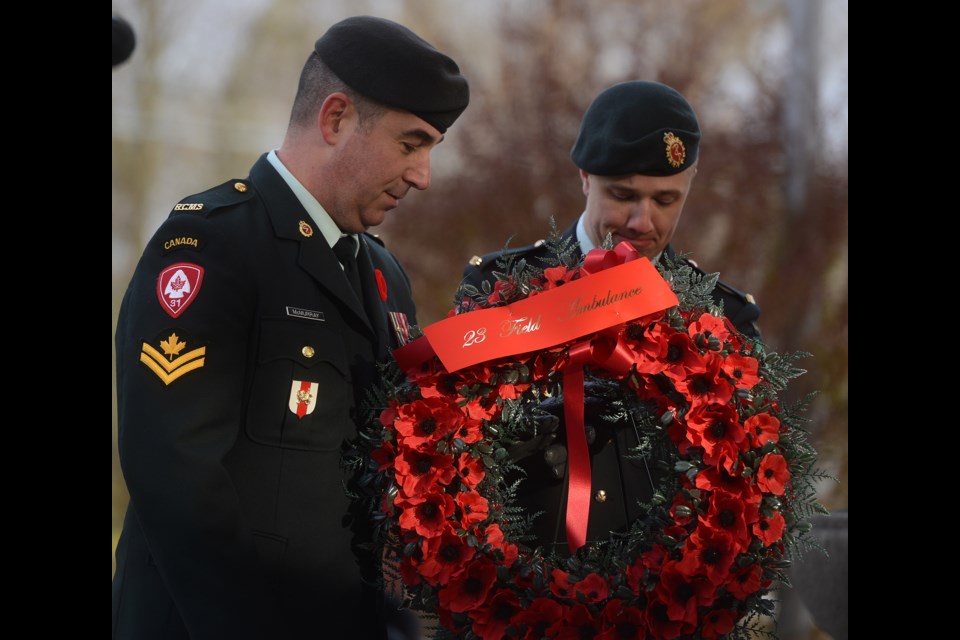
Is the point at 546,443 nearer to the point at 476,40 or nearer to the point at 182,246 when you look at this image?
the point at 182,246

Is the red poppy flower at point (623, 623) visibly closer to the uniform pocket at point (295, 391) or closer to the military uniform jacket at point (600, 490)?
the military uniform jacket at point (600, 490)

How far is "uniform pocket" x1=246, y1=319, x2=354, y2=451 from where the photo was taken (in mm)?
2238

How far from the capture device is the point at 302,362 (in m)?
2.27

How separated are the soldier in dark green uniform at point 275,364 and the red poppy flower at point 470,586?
9.6 inches

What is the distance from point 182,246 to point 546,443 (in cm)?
94

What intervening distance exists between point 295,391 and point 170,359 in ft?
0.94

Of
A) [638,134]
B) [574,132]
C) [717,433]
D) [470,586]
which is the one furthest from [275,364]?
[574,132]

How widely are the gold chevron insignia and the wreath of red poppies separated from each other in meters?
0.43

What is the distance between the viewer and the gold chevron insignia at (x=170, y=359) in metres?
2.11

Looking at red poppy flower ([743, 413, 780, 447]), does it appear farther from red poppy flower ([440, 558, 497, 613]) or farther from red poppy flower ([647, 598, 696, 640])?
red poppy flower ([440, 558, 497, 613])

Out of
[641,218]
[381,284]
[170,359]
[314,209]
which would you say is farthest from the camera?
[641,218]

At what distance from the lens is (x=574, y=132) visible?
25.7 feet

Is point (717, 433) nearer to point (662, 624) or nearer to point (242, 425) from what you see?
point (662, 624)

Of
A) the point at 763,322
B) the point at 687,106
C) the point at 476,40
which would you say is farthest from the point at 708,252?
the point at 687,106
